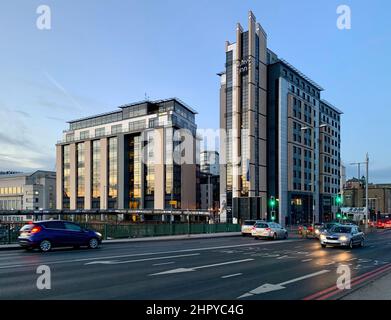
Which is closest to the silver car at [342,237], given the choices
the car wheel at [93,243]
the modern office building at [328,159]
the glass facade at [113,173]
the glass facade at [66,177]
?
the car wheel at [93,243]

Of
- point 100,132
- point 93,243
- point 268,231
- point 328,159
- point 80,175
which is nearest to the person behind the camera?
point 93,243

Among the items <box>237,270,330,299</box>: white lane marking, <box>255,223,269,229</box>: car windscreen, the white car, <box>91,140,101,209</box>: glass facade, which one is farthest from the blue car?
<box>91,140,101,209</box>: glass facade

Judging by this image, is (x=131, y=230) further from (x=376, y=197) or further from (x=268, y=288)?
(x=376, y=197)

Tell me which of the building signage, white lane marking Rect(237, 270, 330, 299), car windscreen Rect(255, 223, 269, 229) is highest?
the building signage

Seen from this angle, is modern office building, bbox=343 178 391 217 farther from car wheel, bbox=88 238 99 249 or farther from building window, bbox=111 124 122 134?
car wheel, bbox=88 238 99 249

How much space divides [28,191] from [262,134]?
88.6 m

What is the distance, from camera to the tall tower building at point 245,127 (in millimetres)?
75938

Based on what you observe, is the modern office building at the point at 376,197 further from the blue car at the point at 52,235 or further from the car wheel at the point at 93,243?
the blue car at the point at 52,235

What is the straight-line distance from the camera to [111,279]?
11492 mm

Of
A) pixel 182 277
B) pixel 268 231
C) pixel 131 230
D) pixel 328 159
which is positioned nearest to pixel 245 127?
pixel 328 159

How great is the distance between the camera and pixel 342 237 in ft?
79.0

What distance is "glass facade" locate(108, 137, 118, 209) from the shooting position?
10225 cm

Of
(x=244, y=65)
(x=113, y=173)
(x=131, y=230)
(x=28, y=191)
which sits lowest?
(x=131, y=230)
